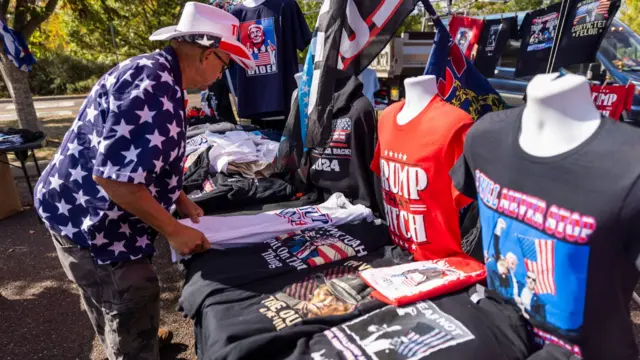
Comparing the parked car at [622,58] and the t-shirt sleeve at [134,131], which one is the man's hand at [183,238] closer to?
the t-shirt sleeve at [134,131]

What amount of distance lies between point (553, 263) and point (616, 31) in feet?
21.2

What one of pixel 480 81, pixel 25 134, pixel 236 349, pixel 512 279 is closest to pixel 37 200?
pixel 236 349

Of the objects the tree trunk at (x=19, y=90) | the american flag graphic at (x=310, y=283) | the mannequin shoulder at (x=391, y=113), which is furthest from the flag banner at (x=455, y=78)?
the tree trunk at (x=19, y=90)

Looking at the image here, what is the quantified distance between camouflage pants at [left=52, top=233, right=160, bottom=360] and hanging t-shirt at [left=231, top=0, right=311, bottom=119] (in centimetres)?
225

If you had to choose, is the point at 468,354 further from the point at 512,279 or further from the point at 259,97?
the point at 259,97

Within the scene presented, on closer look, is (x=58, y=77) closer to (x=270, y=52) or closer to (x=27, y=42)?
(x=27, y=42)

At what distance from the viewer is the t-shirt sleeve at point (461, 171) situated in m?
1.56

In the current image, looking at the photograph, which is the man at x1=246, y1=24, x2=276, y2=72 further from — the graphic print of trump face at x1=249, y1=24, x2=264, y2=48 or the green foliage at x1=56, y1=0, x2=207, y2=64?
the green foliage at x1=56, y1=0, x2=207, y2=64

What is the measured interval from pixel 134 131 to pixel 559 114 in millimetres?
1311

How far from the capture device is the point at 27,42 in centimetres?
605

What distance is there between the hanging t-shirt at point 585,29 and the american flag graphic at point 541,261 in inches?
114

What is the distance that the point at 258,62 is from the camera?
367 centimetres

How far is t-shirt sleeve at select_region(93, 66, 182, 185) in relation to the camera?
4.56 feet

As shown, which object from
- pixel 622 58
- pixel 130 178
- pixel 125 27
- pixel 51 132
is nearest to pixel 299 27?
pixel 130 178
